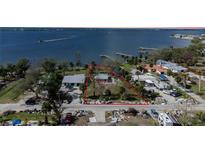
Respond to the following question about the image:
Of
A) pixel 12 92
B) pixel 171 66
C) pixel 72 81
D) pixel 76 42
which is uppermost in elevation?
pixel 76 42

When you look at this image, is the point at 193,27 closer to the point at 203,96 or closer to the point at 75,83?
the point at 203,96

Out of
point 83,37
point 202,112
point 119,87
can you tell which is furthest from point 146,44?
point 202,112

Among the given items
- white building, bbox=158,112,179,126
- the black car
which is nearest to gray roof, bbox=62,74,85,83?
the black car

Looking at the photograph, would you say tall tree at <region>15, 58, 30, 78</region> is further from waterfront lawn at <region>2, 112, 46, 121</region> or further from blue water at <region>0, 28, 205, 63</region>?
waterfront lawn at <region>2, 112, 46, 121</region>

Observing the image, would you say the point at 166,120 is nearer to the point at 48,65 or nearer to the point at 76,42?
the point at 76,42

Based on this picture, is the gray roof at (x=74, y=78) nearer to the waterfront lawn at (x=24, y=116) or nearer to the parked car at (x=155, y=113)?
the waterfront lawn at (x=24, y=116)

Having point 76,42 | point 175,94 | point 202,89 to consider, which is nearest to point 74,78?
point 76,42
